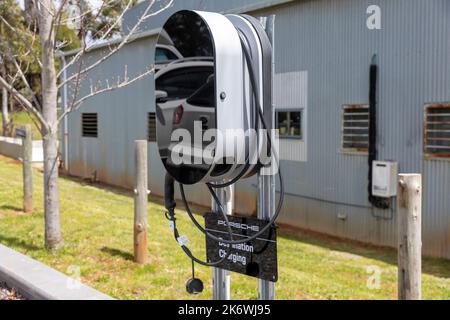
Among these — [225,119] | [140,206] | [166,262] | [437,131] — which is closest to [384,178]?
[437,131]

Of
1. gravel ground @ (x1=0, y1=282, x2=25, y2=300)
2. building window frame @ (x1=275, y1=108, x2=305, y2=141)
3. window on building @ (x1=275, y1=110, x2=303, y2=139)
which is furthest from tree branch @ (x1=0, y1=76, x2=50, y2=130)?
window on building @ (x1=275, y1=110, x2=303, y2=139)

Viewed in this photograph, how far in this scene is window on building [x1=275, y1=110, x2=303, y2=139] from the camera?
1177 cm

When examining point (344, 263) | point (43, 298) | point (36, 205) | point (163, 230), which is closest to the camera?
point (43, 298)

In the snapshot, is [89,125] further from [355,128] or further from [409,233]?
[409,233]

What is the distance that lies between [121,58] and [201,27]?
1566cm

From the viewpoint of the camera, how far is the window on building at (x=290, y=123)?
11.8 metres

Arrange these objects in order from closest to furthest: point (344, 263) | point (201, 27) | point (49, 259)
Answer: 1. point (201, 27)
2. point (49, 259)
3. point (344, 263)

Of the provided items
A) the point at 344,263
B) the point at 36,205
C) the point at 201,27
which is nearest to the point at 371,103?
the point at 344,263

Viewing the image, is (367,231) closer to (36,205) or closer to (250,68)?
(36,205)

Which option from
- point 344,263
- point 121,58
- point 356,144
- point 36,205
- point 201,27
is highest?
point 121,58

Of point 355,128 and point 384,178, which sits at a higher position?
point 355,128

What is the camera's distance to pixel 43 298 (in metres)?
4.04

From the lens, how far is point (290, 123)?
39.7 ft

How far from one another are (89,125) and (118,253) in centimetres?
1396
